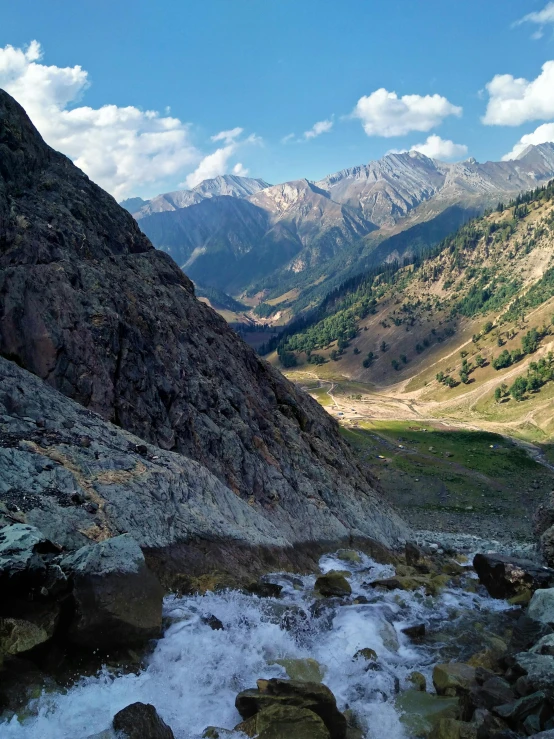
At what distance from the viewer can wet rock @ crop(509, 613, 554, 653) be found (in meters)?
18.5

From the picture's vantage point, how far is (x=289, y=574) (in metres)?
24.1

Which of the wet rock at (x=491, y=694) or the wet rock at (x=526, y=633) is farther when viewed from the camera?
the wet rock at (x=526, y=633)

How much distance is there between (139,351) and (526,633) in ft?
81.6

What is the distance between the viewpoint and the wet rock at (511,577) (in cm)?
2606

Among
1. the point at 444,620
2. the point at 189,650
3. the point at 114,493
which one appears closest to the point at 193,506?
the point at 114,493

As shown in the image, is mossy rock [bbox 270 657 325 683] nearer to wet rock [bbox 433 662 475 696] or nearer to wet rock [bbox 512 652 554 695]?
wet rock [bbox 433 662 475 696]

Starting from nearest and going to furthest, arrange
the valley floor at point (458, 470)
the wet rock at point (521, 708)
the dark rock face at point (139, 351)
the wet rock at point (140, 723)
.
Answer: the wet rock at point (140, 723), the wet rock at point (521, 708), the dark rock face at point (139, 351), the valley floor at point (458, 470)

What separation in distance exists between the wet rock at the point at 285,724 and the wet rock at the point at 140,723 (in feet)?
6.56

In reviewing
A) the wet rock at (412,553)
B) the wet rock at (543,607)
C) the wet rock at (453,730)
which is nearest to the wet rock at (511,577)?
the wet rock at (543,607)

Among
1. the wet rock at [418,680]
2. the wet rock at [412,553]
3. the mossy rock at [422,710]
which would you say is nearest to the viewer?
the mossy rock at [422,710]

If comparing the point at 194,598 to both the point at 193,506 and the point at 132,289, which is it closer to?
the point at 193,506

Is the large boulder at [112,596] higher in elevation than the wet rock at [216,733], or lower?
higher

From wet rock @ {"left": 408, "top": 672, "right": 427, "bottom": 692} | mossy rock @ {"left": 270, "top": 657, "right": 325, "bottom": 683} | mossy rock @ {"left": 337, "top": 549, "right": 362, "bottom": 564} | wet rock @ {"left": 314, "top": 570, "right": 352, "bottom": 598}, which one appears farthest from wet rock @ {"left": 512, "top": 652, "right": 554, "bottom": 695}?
mossy rock @ {"left": 337, "top": 549, "right": 362, "bottom": 564}

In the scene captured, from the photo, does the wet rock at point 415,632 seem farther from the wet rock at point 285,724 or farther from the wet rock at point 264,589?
the wet rock at point 285,724
